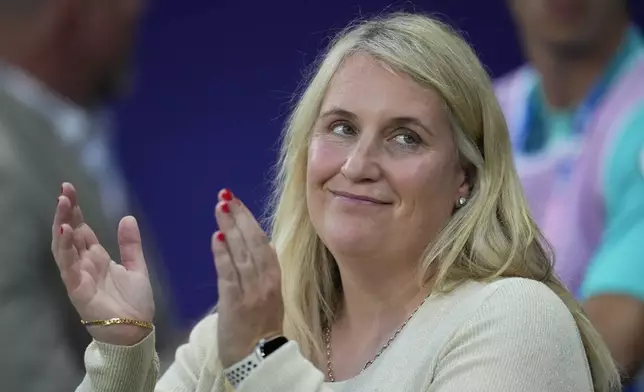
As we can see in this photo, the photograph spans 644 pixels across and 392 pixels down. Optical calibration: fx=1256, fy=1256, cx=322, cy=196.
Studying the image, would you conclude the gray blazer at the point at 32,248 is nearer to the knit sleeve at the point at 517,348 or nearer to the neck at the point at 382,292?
the neck at the point at 382,292

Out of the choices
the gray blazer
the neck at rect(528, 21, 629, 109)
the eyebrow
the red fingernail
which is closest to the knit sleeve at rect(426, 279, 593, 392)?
the eyebrow

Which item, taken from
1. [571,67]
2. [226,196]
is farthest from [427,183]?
[571,67]

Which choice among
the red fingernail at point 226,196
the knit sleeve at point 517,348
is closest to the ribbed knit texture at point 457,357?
the knit sleeve at point 517,348

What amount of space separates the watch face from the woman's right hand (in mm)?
299

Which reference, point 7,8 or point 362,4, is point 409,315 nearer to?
point 7,8

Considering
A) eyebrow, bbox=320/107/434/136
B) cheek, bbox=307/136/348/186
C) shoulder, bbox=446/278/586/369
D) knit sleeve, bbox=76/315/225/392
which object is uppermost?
eyebrow, bbox=320/107/434/136

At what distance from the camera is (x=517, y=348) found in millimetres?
2057

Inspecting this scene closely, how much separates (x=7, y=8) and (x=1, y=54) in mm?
108

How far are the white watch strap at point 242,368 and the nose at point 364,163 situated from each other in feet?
1.38

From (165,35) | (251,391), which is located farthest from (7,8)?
(251,391)

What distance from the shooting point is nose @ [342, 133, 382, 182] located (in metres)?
2.28

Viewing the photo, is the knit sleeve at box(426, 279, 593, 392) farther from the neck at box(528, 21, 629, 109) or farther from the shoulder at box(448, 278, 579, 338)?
the neck at box(528, 21, 629, 109)

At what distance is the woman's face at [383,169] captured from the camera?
2.29 metres

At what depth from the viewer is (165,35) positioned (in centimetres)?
383
